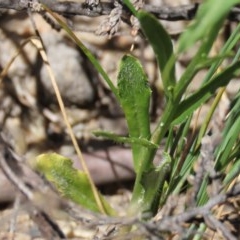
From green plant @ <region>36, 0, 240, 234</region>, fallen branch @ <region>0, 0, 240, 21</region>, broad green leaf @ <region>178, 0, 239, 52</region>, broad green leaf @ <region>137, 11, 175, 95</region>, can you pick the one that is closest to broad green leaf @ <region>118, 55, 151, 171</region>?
green plant @ <region>36, 0, 240, 234</region>

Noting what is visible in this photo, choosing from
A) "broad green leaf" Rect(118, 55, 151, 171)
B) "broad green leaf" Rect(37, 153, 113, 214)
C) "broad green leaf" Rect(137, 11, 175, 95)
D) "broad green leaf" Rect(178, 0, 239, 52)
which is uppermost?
"broad green leaf" Rect(178, 0, 239, 52)

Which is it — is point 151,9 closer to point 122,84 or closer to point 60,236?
point 122,84

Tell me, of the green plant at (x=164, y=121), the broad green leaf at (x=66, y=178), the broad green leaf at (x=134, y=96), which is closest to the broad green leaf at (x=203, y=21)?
the green plant at (x=164, y=121)

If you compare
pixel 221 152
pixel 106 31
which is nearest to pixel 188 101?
pixel 221 152

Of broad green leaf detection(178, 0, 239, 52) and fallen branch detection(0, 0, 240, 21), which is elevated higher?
broad green leaf detection(178, 0, 239, 52)

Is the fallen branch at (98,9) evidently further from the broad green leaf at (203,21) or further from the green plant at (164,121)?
the broad green leaf at (203,21)

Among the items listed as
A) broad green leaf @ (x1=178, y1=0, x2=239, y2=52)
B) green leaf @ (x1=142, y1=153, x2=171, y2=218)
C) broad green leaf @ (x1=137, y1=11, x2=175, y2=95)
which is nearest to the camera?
broad green leaf @ (x1=178, y1=0, x2=239, y2=52)

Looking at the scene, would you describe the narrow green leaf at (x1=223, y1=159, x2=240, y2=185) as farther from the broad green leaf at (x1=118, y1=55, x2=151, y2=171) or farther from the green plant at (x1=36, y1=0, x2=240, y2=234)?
the broad green leaf at (x1=118, y1=55, x2=151, y2=171)
